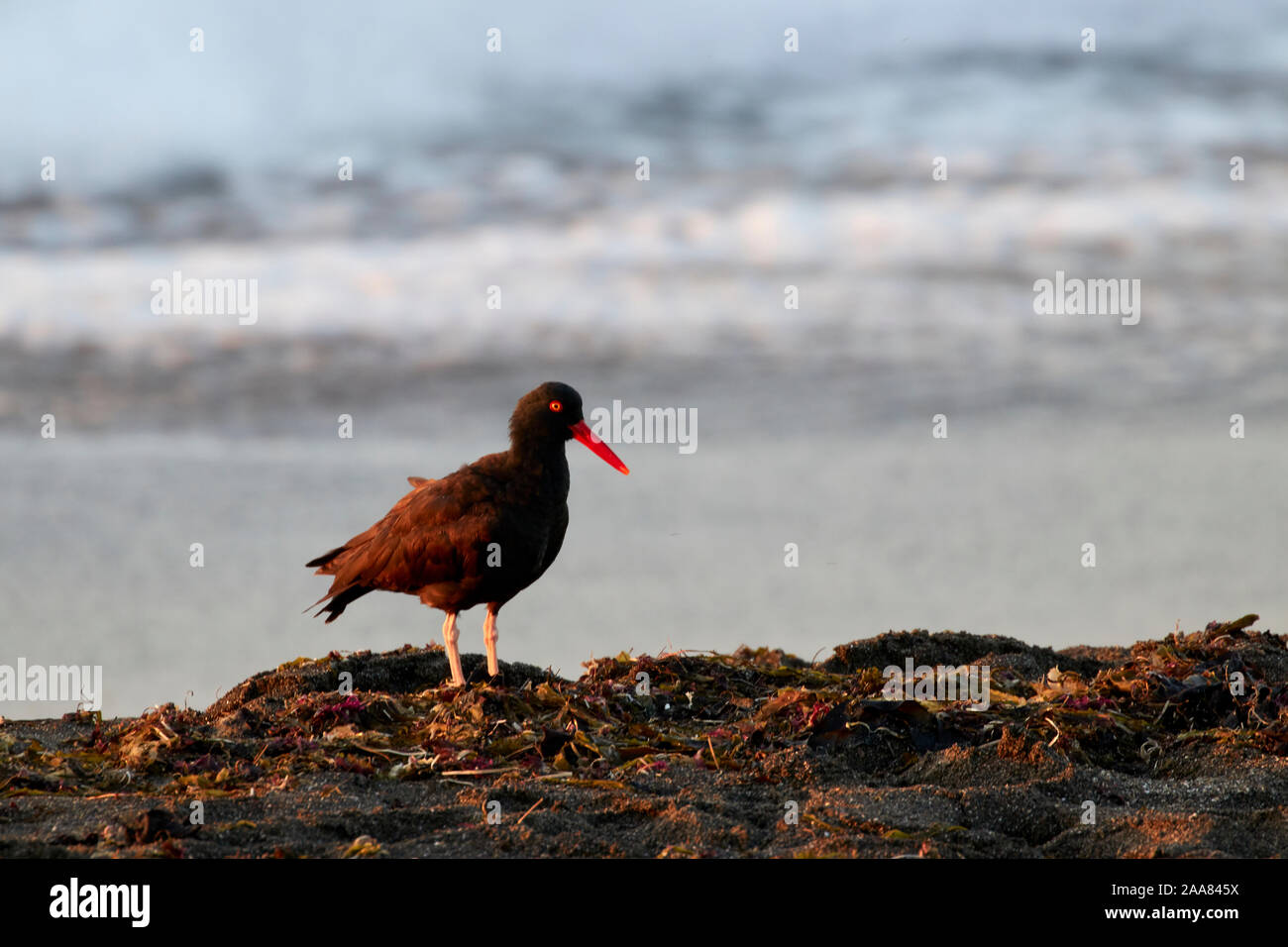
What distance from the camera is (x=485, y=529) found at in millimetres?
9586

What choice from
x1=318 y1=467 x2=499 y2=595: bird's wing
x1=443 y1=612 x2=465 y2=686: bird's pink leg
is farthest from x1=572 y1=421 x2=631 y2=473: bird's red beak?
x1=443 y1=612 x2=465 y2=686: bird's pink leg

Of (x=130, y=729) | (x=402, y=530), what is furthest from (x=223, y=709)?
(x=402, y=530)

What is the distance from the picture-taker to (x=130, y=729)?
867 centimetres

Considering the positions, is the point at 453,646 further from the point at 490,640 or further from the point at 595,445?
the point at 595,445

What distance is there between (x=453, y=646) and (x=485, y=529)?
40.0 inches

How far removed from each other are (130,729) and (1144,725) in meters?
A: 7.26

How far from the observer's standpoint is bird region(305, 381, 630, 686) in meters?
9.66

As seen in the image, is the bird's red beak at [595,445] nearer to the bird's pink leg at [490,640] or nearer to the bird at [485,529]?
the bird at [485,529]

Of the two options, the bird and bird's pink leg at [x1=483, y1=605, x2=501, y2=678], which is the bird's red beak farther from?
bird's pink leg at [x1=483, y1=605, x2=501, y2=678]

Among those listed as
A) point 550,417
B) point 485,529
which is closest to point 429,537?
point 485,529

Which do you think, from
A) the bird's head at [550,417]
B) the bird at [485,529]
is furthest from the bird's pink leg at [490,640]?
the bird's head at [550,417]

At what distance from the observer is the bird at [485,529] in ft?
31.7
